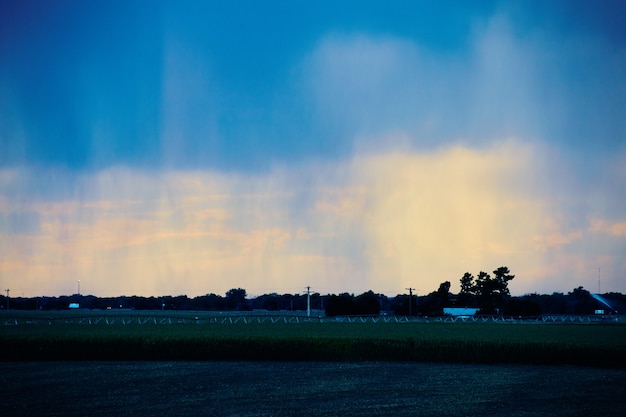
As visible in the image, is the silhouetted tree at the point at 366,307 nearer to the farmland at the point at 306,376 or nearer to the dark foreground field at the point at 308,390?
the farmland at the point at 306,376

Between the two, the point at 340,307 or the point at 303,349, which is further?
the point at 340,307

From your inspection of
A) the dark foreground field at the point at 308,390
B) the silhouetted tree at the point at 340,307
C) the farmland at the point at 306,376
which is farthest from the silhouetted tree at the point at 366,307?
the dark foreground field at the point at 308,390

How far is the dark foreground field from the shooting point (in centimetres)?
2803

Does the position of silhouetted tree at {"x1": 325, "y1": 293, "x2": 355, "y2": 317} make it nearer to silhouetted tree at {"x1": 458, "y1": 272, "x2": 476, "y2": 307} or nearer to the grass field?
silhouetted tree at {"x1": 458, "y1": 272, "x2": 476, "y2": 307}

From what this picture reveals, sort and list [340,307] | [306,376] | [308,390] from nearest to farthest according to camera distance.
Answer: [308,390] < [306,376] < [340,307]

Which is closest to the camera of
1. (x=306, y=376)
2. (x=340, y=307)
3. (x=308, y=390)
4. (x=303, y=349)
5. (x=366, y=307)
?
(x=308, y=390)

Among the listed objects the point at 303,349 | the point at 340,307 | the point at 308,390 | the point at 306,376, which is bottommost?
the point at 308,390

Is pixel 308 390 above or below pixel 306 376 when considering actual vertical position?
below

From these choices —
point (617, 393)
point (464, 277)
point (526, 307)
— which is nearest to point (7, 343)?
point (617, 393)

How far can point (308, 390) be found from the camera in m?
33.4

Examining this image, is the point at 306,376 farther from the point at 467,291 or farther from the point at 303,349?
the point at 467,291

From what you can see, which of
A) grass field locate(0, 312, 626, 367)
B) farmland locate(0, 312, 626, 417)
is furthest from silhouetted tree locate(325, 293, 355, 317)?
Answer: grass field locate(0, 312, 626, 367)

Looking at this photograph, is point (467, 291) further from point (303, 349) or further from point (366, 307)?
point (303, 349)

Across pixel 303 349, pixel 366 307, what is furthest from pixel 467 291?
pixel 303 349
